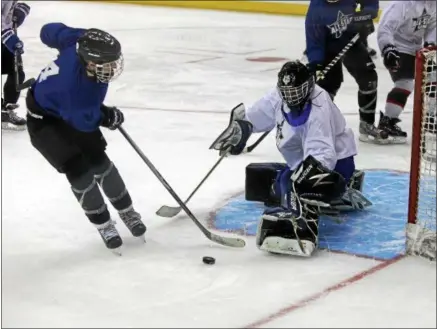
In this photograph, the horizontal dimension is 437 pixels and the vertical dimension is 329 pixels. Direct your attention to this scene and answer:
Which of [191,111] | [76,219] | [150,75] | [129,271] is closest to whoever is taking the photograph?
[129,271]

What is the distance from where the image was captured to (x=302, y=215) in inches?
94.8

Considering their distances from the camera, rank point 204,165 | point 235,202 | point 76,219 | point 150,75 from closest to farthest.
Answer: point 76,219 → point 235,202 → point 204,165 → point 150,75

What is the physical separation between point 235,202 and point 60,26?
0.80 meters

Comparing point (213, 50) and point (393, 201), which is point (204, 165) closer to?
point (393, 201)

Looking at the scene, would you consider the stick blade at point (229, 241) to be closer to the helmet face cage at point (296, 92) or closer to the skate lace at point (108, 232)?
the skate lace at point (108, 232)

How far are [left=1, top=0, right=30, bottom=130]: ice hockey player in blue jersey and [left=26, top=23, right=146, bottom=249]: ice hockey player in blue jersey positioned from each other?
1.55 metres

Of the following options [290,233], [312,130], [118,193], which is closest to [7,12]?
[118,193]

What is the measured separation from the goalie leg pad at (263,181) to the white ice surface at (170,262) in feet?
0.44

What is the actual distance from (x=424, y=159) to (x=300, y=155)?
0.39 m

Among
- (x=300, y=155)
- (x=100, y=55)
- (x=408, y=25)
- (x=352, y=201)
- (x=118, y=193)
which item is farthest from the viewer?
(x=408, y=25)

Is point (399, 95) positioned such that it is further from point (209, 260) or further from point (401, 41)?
point (209, 260)

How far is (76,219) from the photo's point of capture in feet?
8.95

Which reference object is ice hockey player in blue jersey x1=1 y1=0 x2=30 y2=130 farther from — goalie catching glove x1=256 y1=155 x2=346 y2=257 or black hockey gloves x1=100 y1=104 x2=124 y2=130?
goalie catching glove x1=256 y1=155 x2=346 y2=257

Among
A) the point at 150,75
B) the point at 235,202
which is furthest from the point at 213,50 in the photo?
the point at 235,202
